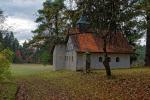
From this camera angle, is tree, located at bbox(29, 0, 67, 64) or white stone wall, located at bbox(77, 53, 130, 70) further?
tree, located at bbox(29, 0, 67, 64)

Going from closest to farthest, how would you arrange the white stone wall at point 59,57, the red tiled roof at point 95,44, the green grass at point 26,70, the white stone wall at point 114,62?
the red tiled roof at point 95,44
the white stone wall at point 114,62
the green grass at point 26,70
the white stone wall at point 59,57

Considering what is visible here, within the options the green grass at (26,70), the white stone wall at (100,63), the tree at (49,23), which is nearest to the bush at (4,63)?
the green grass at (26,70)

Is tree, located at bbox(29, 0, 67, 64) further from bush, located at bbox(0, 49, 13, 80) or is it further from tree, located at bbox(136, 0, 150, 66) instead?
bush, located at bbox(0, 49, 13, 80)

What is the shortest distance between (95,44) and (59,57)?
8.83m

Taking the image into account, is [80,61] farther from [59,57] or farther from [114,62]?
[59,57]

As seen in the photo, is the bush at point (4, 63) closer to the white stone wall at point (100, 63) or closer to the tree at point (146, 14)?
the tree at point (146, 14)

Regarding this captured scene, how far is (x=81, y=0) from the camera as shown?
34.0 m

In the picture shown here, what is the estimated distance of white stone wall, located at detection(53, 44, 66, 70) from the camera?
63531 millimetres

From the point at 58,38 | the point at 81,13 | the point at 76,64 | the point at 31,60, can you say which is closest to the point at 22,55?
the point at 31,60

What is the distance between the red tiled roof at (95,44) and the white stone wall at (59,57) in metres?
5.79

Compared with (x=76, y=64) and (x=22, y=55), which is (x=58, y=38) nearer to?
(x=76, y=64)

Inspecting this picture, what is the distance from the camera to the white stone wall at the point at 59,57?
6353 centimetres

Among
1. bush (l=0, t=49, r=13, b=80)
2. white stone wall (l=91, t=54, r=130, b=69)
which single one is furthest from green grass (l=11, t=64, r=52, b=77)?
bush (l=0, t=49, r=13, b=80)

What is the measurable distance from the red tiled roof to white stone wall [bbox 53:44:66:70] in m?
5.79
